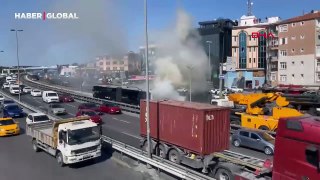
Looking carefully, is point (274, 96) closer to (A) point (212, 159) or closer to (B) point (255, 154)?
(B) point (255, 154)

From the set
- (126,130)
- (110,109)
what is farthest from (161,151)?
(110,109)

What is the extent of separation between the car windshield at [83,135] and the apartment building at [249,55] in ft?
242

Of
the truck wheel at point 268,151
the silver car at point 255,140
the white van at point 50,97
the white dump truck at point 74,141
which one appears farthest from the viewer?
the white van at point 50,97

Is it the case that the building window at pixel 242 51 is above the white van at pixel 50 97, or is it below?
above

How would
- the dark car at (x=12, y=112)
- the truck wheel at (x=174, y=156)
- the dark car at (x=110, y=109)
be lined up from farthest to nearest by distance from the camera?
the dark car at (x=110, y=109) < the dark car at (x=12, y=112) < the truck wheel at (x=174, y=156)

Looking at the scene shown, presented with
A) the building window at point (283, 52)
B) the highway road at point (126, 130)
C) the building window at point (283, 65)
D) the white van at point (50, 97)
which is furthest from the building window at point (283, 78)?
the white van at point (50, 97)

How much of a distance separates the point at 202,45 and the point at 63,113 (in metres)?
63.0

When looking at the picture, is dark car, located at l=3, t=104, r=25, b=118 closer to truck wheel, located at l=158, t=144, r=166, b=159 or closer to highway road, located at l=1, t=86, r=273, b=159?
highway road, located at l=1, t=86, r=273, b=159

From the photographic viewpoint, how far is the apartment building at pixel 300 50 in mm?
64375

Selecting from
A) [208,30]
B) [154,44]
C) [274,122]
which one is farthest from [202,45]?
[274,122]

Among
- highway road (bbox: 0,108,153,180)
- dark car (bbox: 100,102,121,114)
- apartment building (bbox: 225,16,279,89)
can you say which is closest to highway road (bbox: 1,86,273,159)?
dark car (bbox: 100,102,121,114)

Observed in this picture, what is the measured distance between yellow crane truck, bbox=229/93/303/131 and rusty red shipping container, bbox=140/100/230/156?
6.71 metres

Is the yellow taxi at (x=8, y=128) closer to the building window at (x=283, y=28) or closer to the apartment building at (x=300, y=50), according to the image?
the apartment building at (x=300, y=50)

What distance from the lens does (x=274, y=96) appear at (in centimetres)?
3284
